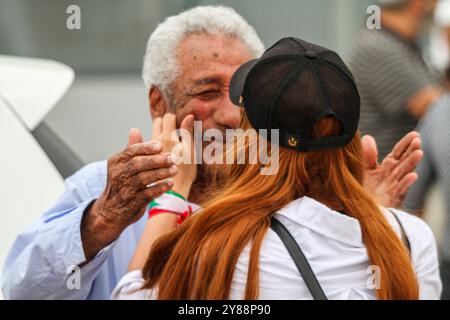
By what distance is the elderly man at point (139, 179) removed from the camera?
213 centimetres

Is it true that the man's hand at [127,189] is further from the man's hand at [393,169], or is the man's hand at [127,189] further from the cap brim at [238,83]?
the man's hand at [393,169]

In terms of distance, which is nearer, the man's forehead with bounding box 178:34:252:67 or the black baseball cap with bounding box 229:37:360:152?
the black baseball cap with bounding box 229:37:360:152

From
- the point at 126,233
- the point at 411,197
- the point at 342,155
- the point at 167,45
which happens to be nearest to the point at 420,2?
the point at 411,197

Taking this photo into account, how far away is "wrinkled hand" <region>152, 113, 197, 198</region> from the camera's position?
2.29 m

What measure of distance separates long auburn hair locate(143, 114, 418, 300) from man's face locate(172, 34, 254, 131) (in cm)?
67

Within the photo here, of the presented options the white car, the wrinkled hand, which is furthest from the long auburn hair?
the white car

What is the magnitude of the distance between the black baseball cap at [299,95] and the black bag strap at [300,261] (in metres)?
0.16

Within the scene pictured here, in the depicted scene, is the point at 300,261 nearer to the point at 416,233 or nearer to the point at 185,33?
the point at 416,233

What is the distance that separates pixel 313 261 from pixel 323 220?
0.09 meters

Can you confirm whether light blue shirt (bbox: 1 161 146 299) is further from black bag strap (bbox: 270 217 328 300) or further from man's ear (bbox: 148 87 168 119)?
black bag strap (bbox: 270 217 328 300)

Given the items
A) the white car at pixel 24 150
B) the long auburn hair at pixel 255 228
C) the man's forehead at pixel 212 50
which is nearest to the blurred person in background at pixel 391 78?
the white car at pixel 24 150

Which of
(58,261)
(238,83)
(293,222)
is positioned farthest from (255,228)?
Answer: (58,261)

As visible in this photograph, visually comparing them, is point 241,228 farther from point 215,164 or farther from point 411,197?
point 411,197
